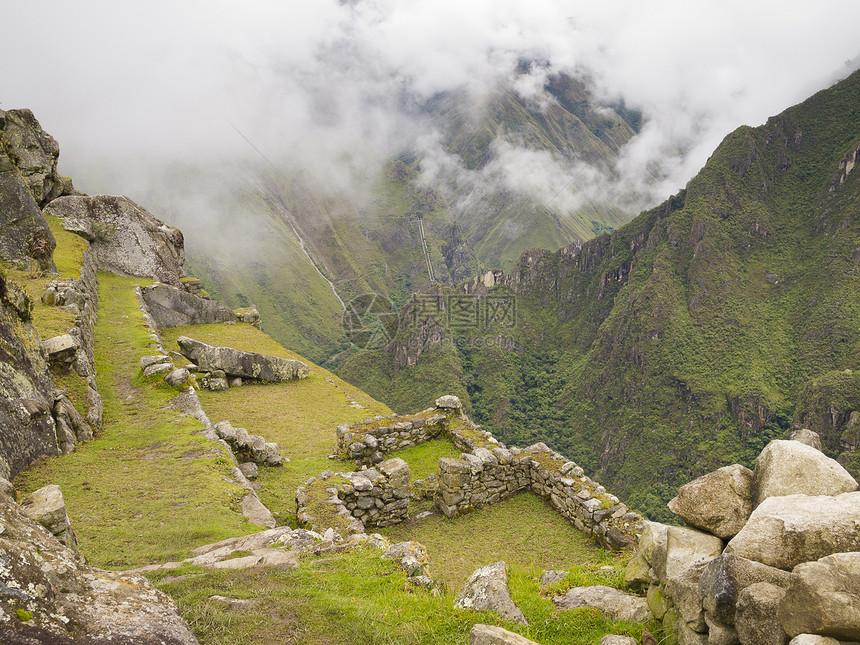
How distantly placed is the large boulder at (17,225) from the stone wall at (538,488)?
72.4ft

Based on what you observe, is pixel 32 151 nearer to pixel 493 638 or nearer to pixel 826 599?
pixel 493 638

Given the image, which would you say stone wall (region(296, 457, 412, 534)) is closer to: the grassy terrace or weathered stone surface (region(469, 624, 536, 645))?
the grassy terrace

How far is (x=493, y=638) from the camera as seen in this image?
3.95m

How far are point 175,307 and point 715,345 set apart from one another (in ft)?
575

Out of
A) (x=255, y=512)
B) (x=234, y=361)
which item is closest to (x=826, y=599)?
(x=255, y=512)

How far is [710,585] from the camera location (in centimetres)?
349

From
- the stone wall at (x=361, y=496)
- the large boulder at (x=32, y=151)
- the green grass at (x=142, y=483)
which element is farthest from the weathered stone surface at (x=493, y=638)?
the large boulder at (x=32, y=151)

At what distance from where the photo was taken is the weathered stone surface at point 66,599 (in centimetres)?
318

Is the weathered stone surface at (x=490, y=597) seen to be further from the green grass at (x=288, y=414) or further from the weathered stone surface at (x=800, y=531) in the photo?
the green grass at (x=288, y=414)

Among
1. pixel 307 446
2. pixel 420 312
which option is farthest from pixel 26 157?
pixel 420 312

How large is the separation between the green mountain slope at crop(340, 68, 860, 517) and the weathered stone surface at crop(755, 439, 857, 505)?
117608 millimetres

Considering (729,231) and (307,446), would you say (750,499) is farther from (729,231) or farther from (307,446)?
(729,231)

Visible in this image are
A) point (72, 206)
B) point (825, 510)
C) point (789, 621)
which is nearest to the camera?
point (789, 621)

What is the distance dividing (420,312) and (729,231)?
14104 centimetres
